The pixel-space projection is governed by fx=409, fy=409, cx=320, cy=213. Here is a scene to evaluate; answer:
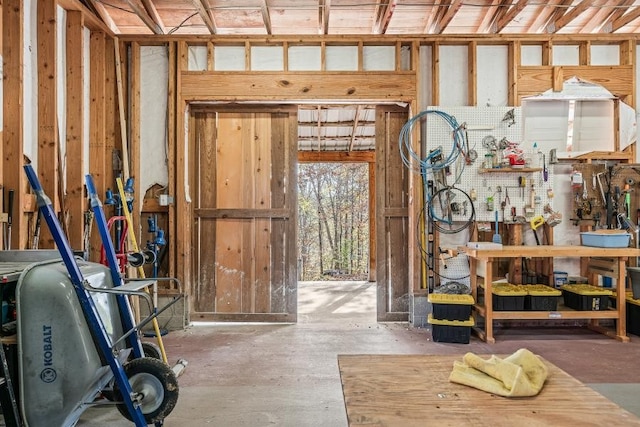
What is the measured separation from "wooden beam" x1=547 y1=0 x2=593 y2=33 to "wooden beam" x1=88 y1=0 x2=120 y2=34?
4.79 m

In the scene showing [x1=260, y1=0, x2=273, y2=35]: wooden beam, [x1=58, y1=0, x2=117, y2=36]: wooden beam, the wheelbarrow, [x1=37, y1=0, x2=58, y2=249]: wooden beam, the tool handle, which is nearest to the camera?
the wheelbarrow

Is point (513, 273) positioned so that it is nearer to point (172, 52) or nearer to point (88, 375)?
point (88, 375)

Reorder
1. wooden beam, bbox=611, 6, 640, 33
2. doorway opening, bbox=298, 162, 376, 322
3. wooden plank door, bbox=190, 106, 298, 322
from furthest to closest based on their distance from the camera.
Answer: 1. doorway opening, bbox=298, 162, 376, 322
2. wooden plank door, bbox=190, 106, 298, 322
3. wooden beam, bbox=611, 6, 640, 33

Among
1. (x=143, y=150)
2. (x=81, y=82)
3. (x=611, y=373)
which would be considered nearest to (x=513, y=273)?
(x=611, y=373)

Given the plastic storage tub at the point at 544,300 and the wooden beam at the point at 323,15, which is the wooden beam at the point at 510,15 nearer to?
the wooden beam at the point at 323,15

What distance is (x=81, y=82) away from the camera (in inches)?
152

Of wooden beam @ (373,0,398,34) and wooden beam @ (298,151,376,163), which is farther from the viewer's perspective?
wooden beam @ (298,151,376,163)

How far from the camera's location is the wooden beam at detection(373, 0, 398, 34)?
4066 mm

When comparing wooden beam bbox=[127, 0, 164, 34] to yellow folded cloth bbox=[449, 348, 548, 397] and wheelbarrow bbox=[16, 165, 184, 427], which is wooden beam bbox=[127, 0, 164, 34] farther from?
yellow folded cloth bbox=[449, 348, 548, 397]

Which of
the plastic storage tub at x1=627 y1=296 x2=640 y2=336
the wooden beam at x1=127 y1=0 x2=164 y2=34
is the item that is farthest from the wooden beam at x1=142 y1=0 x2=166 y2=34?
A: the plastic storage tub at x1=627 y1=296 x2=640 y2=336

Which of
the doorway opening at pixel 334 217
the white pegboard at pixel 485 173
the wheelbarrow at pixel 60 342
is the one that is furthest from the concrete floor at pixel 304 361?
the doorway opening at pixel 334 217

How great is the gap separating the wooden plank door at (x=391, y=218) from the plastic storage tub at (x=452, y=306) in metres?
0.89

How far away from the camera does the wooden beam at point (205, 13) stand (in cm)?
385

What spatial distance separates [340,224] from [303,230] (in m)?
1.05
